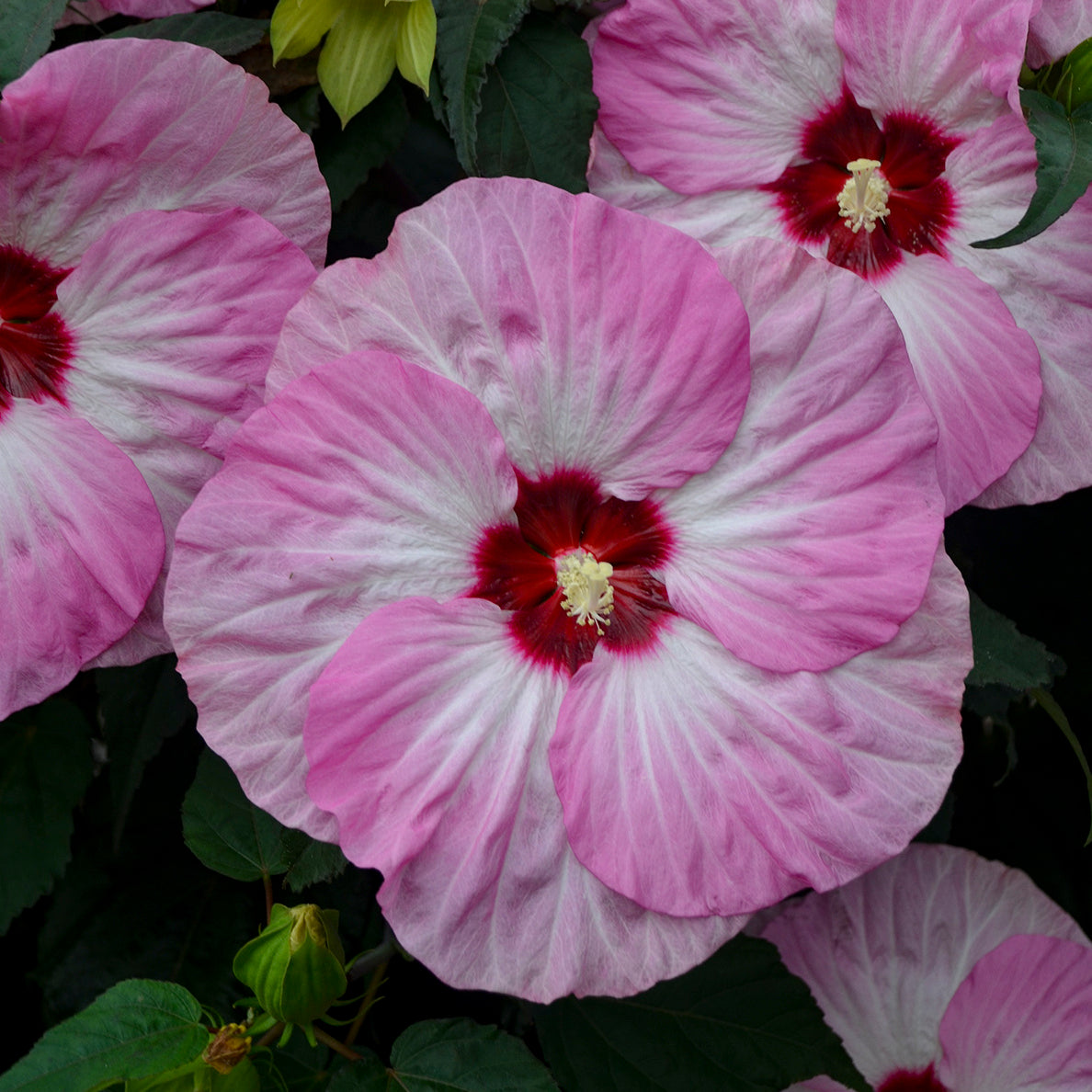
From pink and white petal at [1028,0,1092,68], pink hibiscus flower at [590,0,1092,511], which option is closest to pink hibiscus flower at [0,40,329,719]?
pink hibiscus flower at [590,0,1092,511]

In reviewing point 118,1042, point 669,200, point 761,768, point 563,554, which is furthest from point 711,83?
point 118,1042

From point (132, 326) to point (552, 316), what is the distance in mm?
259

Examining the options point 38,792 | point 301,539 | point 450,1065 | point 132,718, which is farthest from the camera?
point 38,792

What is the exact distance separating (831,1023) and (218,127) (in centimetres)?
79

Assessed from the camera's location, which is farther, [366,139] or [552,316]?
[366,139]

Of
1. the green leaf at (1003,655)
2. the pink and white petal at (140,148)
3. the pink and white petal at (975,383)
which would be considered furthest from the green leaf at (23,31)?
the green leaf at (1003,655)

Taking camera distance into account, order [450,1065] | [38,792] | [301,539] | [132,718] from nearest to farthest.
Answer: [301,539] < [450,1065] < [132,718] < [38,792]

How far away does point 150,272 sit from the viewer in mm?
704

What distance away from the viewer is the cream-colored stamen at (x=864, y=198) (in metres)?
0.77

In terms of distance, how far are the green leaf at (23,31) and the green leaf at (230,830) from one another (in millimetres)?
439

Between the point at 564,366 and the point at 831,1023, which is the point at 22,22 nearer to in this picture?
the point at 564,366

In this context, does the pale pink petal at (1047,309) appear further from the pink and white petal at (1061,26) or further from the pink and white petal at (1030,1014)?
the pink and white petal at (1030,1014)

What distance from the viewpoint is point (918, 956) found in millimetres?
943

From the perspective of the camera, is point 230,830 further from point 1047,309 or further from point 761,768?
point 1047,309
